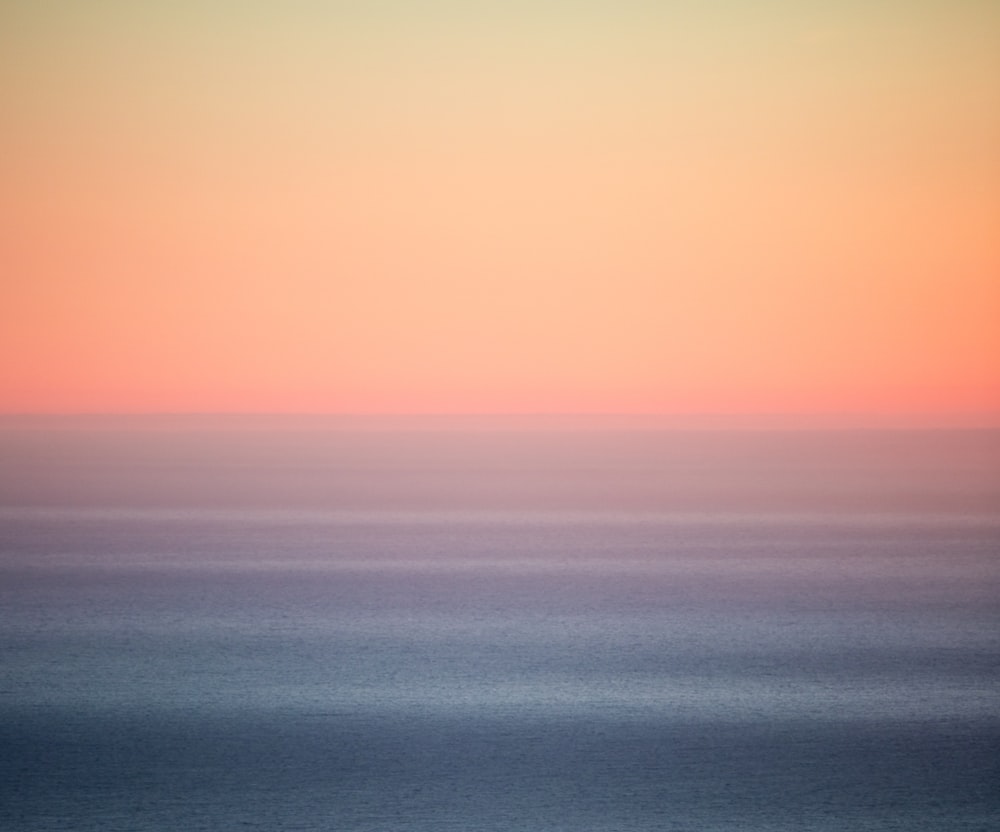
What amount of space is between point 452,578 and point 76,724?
3280 millimetres

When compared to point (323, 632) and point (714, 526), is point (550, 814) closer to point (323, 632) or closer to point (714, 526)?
point (323, 632)

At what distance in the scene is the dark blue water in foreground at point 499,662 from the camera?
4.03 metres

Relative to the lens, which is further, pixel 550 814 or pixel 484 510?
pixel 484 510

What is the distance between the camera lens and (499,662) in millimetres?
5625

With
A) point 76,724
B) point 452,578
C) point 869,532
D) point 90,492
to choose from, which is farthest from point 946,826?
point 90,492

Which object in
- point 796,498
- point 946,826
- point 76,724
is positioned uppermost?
point 796,498

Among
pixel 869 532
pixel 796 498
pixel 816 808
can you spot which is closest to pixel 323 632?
pixel 816 808

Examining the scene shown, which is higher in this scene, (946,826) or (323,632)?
(323,632)

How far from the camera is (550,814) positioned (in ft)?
12.8

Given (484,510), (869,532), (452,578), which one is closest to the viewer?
(452,578)

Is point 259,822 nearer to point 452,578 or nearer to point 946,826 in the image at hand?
point 946,826

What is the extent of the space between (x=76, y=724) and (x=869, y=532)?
669 cm

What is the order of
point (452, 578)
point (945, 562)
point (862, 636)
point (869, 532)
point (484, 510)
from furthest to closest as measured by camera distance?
point (484, 510) → point (869, 532) → point (945, 562) → point (452, 578) → point (862, 636)

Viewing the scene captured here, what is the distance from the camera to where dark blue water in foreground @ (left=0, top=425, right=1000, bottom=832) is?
13.2 feet
